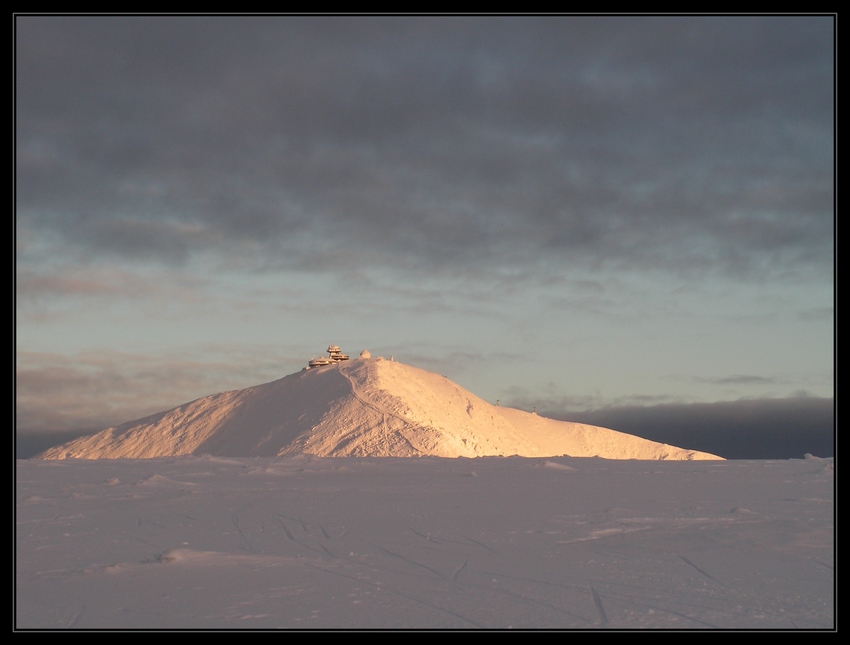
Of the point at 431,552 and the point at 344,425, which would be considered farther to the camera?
the point at 344,425

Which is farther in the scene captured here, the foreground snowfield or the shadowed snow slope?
the shadowed snow slope

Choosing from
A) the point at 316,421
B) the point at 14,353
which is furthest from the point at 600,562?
the point at 316,421

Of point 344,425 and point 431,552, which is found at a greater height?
point 431,552

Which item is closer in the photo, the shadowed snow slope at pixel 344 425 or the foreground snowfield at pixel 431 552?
the foreground snowfield at pixel 431 552

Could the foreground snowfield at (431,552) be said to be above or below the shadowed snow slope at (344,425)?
above

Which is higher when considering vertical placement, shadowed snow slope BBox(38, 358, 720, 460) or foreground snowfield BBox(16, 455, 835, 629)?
foreground snowfield BBox(16, 455, 835, 629)
